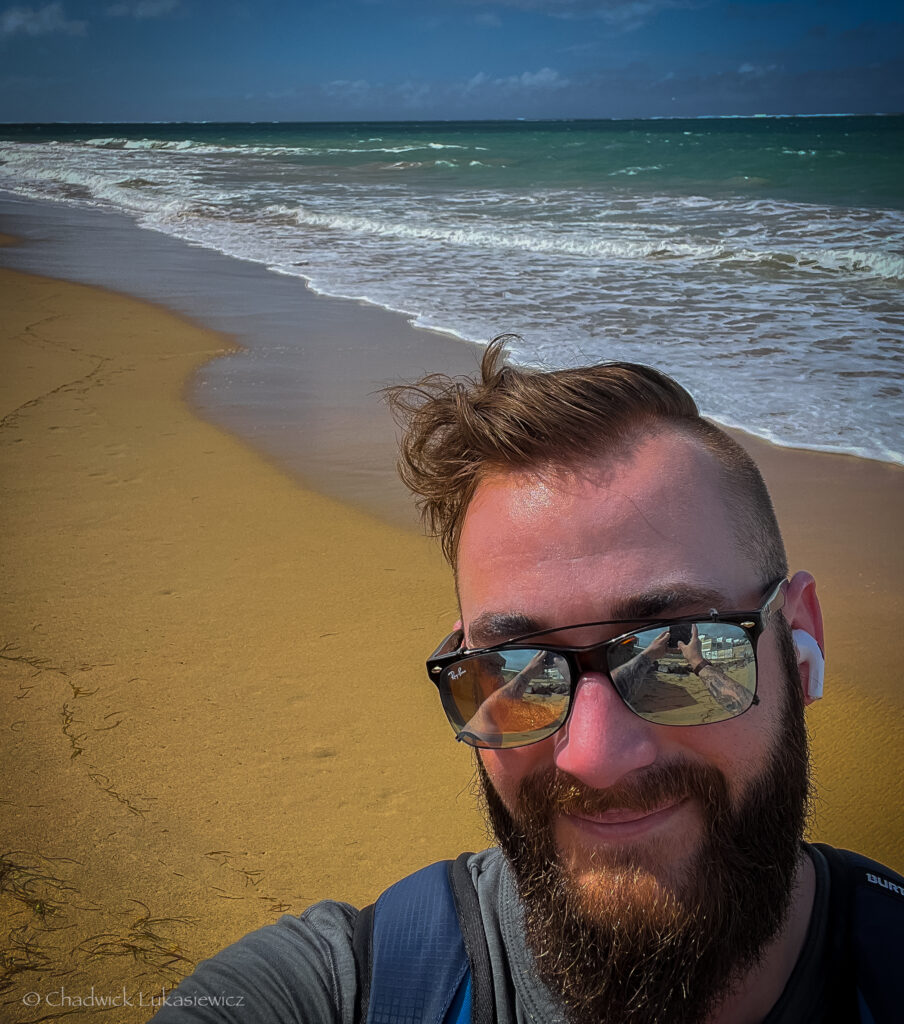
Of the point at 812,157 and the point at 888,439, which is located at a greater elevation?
the point at 812,157

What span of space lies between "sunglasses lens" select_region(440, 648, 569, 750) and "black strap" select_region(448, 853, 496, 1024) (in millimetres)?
247

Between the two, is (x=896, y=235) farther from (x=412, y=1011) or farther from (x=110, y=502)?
(x=412, y=1011)

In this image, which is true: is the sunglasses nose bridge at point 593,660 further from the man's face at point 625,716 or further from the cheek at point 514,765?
the cheek at point 514,765

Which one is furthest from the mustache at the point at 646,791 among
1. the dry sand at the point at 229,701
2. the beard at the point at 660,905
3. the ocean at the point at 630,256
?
the ocean at the point at 630,256

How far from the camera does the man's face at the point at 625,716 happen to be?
1373mm

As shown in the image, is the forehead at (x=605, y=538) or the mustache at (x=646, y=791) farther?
the forehead at (x=605, y=538)

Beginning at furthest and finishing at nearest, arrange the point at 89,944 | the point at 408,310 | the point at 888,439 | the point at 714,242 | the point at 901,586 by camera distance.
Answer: the point at 714,242 < the point at 408,310 < the point at 888,439 < the point at 901,586 < the point at 89,944

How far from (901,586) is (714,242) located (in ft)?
39.3

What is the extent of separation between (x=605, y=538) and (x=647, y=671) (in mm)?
244

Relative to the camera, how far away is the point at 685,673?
1426 millimetres

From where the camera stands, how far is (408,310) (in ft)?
32.9

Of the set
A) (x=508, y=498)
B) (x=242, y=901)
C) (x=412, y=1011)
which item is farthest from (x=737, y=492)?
(x=242, y=901)

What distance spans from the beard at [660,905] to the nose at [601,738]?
2 cm

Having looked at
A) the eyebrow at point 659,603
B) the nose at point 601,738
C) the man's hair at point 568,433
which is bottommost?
the nose at point 601,738
